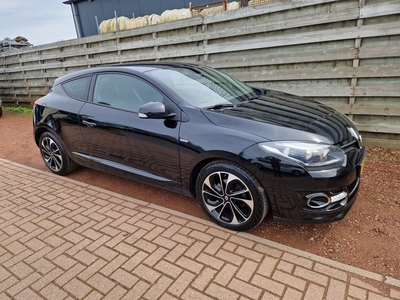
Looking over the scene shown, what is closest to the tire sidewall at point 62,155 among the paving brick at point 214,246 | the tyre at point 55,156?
the tyre at point 55,156

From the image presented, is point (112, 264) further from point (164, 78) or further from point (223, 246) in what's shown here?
point (164, 78)

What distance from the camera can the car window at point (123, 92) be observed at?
2.85 metres

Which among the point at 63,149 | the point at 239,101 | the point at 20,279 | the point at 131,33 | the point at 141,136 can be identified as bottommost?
the point at 20,279

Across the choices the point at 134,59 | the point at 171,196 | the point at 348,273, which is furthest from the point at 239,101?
the point at 134,59

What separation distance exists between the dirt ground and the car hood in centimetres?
85

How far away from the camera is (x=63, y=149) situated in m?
3.79

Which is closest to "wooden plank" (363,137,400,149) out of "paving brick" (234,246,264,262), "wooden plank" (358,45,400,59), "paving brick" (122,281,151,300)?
"wooden plank" (358,45,400,59)

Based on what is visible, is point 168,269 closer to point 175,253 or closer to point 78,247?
point 175,253

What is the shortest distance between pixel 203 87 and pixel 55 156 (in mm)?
2541

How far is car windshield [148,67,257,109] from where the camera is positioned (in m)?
2.76

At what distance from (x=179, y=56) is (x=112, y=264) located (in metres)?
4.77

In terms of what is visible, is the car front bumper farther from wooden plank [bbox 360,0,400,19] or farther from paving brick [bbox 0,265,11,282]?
wooden plank [bbox 360,0,400,19]

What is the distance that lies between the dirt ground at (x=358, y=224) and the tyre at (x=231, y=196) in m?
0.23

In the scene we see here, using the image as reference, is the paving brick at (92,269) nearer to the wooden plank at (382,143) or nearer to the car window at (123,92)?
the car window at (123,92)
